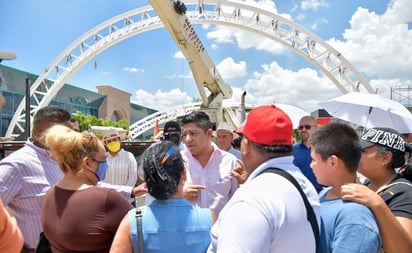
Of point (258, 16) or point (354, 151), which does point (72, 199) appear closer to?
point (354, 151)

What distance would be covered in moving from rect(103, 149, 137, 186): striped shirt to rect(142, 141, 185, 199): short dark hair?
3437 mm

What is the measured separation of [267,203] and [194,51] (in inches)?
547

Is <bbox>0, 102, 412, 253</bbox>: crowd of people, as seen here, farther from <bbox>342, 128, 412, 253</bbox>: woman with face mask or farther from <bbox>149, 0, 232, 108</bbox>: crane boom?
<bbox>149, 0, 232, 108</bbox>: crane boom

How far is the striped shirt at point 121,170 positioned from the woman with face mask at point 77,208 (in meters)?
2.93

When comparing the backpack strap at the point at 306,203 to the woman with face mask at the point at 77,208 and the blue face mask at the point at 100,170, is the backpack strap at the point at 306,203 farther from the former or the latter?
the blue face mask at the point at 100,170

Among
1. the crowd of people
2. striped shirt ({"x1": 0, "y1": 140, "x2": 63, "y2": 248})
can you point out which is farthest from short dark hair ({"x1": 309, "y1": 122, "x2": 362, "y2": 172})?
striped shirt ({"x1": 0, "y1": 140, "x2": 63, "y2": 248})

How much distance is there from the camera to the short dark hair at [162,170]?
1.81 m

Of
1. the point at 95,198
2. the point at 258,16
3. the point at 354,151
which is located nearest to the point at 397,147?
the point at 354,151

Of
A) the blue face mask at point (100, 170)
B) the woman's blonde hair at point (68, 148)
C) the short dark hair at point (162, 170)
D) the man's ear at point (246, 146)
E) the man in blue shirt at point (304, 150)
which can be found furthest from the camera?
the man in blue shirt at point (304, 150)

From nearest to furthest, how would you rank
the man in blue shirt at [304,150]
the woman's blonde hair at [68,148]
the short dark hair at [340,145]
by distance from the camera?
the short dark hair at [340,145] < the woman's blonde hair at [68,148] < the man in blue shirt at [304,150]

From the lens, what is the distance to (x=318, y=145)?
1.97 m

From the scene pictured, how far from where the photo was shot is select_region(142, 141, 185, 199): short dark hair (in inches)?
71.2

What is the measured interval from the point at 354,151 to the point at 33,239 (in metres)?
2.50

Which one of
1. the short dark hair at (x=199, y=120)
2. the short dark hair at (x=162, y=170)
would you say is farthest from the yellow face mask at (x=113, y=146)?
the short dark hair at (x=162, y=170)
